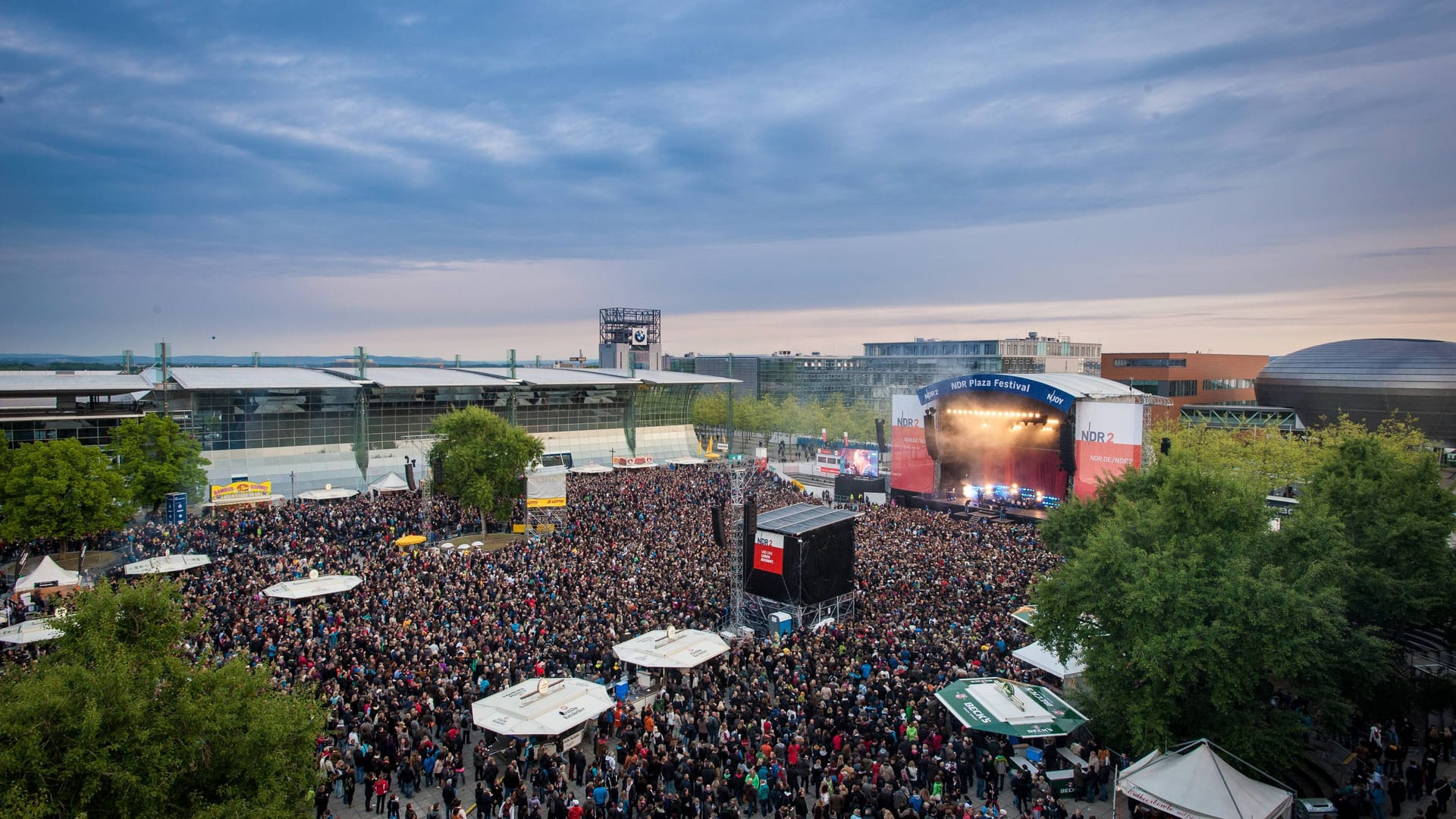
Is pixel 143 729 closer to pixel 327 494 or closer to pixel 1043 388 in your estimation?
pixel 327 494

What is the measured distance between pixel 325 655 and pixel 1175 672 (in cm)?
1742

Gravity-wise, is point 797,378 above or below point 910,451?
above

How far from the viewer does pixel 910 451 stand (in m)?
43.7

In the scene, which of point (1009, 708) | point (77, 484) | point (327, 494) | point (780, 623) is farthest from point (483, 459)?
point (1009, 708)

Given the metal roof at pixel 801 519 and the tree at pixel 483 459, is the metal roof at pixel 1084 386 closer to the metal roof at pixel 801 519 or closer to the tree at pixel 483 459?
the metal roof at pixel 801 519

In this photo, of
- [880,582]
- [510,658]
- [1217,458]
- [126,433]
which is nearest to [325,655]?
[510,658]

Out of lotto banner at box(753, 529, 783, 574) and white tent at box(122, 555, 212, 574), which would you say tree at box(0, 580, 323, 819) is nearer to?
lotto banner at box(753, 529, 783, 574)

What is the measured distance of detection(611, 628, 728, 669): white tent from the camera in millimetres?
16763

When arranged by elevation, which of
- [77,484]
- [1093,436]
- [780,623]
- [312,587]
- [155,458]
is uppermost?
[1093,436]

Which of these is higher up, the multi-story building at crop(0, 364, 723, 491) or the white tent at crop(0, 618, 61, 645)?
the multi-story building at crop(0, 364, 723, 491)

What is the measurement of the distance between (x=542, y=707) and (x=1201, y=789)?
1098 centimetres

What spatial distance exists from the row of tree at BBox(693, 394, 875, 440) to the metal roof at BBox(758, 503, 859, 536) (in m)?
52.9

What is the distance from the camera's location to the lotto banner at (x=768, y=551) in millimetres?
22734

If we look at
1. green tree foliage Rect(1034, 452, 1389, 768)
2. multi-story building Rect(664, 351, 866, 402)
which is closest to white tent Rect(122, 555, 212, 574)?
green tree foliage Rect(1034, 452, 1389, 768)
